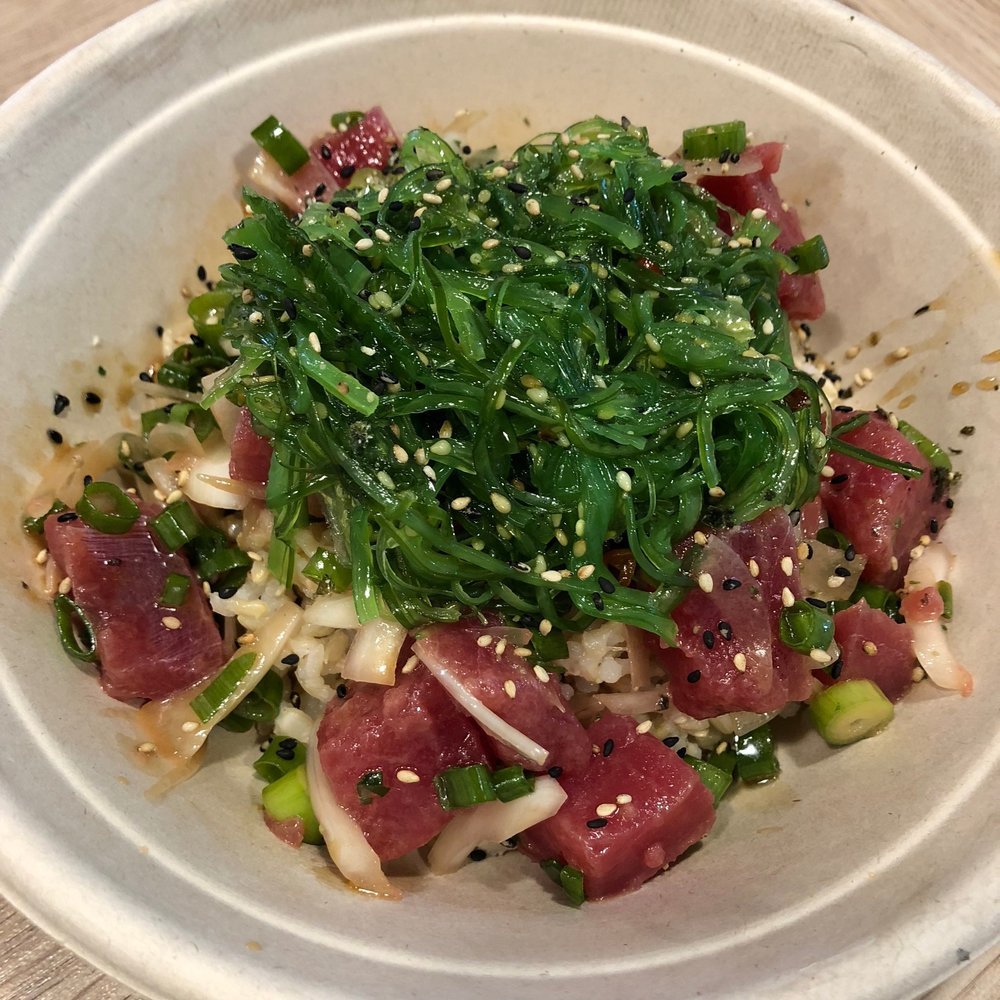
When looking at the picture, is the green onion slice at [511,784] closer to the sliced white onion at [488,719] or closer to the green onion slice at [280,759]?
the sliced white onion at [488,719]

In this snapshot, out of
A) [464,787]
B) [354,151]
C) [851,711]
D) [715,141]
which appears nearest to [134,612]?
[464,787]

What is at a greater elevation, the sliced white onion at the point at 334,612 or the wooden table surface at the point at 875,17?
the wooden table surface at the point at 875,17

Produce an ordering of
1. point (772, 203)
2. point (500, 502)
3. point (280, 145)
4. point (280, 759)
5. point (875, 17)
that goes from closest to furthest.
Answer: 1. point (500, 502)
2. point (280, 759)
3. point (772, 203)
4. point (280, 145)
5. point (875, 17)

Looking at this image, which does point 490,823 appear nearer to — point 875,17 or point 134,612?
point 134,612

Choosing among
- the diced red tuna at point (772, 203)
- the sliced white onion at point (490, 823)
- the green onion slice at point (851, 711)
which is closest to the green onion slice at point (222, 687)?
the sliced white onion at point (490, 823)

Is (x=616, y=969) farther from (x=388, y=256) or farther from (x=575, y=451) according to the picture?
(x=388, y=256)

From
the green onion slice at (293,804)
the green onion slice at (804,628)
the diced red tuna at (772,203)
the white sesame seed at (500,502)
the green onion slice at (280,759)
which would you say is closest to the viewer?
the white sesame seed at (500,502)
